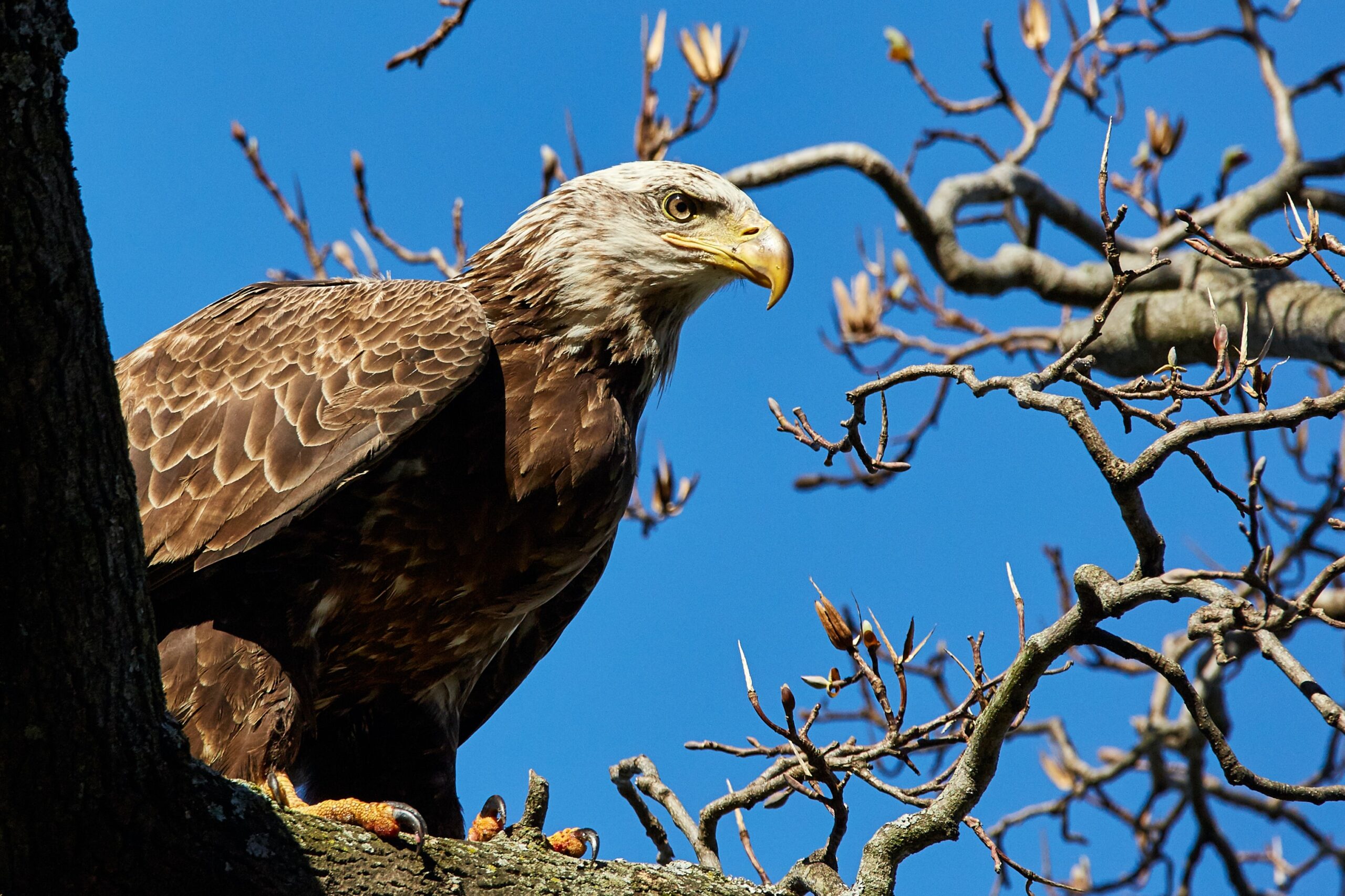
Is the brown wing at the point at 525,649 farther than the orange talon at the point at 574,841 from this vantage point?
Yes

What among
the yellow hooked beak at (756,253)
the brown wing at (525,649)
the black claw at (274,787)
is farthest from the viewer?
the brown wing at (525,649)

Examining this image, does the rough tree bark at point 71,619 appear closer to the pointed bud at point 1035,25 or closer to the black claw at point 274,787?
the black claw at point 274,787

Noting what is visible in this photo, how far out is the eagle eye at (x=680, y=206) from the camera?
173 inches

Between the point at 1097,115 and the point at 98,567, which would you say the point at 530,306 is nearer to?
the point at 98,567

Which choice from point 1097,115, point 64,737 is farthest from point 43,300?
point 1097,115

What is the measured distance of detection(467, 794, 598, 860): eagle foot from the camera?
3.65m

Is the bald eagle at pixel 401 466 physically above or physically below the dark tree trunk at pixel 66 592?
above

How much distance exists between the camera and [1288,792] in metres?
2.61

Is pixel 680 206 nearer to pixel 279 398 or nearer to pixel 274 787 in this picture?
pixel 279 398

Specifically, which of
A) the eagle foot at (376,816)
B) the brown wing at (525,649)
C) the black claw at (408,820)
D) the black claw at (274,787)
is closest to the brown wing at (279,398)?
the black claw at (274,787)

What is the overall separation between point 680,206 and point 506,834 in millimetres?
2071

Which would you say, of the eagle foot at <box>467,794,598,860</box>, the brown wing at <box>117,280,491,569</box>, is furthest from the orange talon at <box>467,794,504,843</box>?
the brown wing at <box>117,280,491,569</box>

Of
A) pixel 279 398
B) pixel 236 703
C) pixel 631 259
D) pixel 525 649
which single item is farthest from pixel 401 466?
pixel 525 649

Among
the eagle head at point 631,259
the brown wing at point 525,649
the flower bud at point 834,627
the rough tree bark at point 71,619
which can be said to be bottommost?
the rough tree bark at point 71,619
